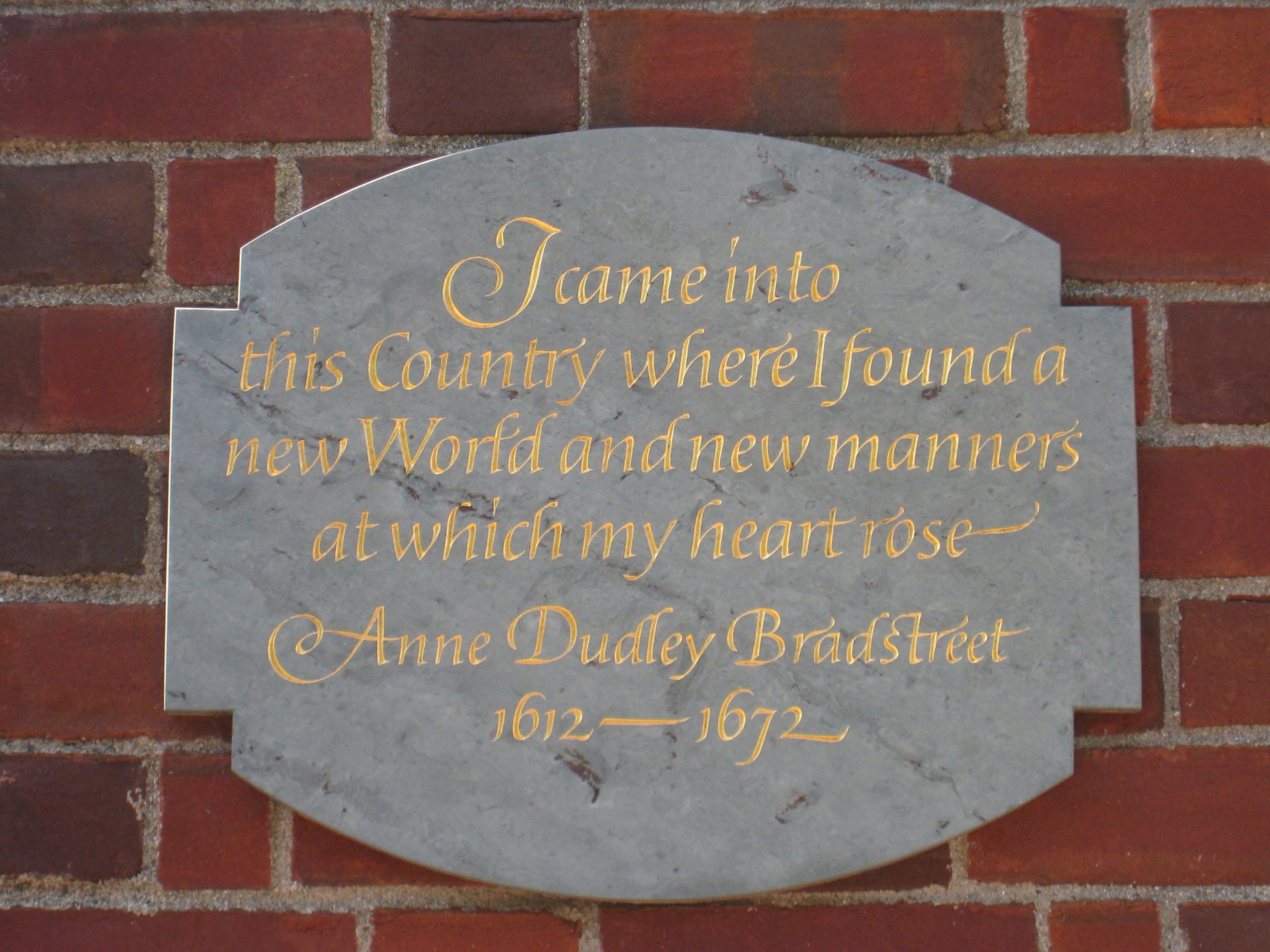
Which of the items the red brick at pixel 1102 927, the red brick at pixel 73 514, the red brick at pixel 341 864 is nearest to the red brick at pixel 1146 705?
the red brick at pixel 1102 927

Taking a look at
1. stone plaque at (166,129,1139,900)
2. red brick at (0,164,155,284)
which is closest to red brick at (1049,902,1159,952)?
stone plaque at (166,129,1139,900)

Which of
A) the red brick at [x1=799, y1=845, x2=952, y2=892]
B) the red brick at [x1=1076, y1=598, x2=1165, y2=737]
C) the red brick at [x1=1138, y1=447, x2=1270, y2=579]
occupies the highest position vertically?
the red brick at [x1=1138, y1=447, x2=1270, y2=579]

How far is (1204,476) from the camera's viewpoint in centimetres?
68

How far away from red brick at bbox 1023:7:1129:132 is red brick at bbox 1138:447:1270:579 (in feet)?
0.82

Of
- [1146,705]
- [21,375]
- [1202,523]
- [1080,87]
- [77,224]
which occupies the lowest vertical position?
[1146,705]

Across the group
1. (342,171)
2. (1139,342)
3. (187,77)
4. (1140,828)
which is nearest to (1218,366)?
(1139,342)

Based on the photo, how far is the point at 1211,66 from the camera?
691mm

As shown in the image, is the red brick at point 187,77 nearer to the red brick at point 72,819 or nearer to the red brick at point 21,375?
the red brick at point 21,375

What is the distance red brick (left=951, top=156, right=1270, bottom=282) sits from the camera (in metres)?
0.68

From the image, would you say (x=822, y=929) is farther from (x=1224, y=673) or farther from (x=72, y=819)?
(x=72, y=819)

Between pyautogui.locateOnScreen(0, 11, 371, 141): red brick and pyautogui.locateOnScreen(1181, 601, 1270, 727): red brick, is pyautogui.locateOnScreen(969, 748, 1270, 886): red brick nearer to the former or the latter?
pyautogui.locateOnScreen(1181, 601, 1270, 727): red brick

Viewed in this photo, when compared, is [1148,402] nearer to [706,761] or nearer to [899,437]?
[899,437]

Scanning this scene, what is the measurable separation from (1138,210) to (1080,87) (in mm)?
101

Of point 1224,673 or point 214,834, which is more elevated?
point 1224,673
